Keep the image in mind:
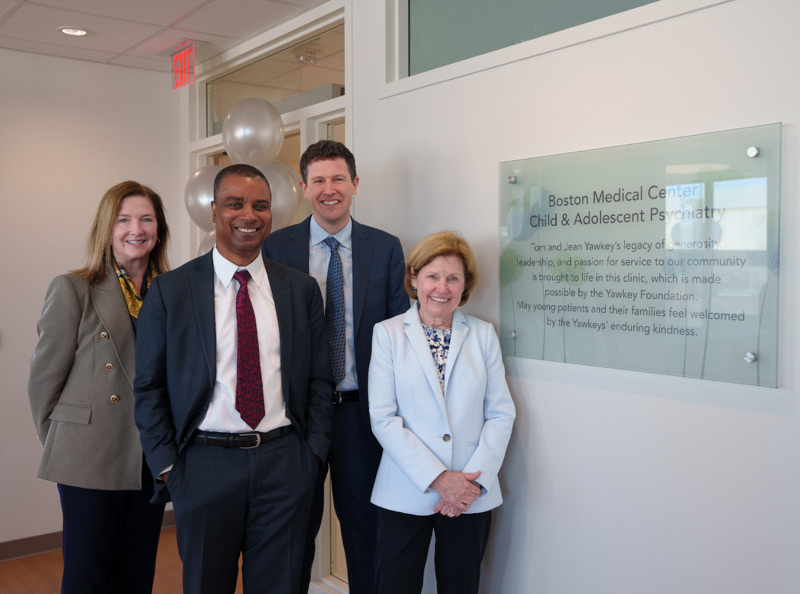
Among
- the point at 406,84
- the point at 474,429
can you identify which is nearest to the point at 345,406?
the point at 474,429

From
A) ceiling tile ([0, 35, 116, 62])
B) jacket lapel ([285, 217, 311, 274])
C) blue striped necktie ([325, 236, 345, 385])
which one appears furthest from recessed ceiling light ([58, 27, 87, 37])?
blue striped necktie ([325, 236, 345, 385])

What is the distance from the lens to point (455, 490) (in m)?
2.29

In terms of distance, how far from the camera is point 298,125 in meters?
3.83

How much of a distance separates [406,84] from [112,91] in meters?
2.59

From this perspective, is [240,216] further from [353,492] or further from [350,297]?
[353,492]

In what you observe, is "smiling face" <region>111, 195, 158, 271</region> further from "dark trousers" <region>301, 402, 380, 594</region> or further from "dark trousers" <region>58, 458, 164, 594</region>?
"dark trousers" <region>301, 402, 380, 594</region>

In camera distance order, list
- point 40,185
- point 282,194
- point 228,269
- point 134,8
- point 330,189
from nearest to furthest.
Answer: point 228,269 → point 330,189 → point 282,194 → point 134,8 → point 40,185

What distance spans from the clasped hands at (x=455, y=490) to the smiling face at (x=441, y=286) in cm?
52

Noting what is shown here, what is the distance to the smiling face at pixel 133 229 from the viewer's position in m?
2.52

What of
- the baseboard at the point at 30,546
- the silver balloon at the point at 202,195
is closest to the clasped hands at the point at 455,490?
the silver balloon at the point at 202,195

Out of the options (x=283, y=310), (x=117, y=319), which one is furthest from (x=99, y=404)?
(x=283, y=310)

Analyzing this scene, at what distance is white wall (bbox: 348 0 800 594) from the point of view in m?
1.91

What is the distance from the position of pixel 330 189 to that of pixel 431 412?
89 cm

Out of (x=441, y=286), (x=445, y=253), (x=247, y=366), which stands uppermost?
(x=445, y=253)
